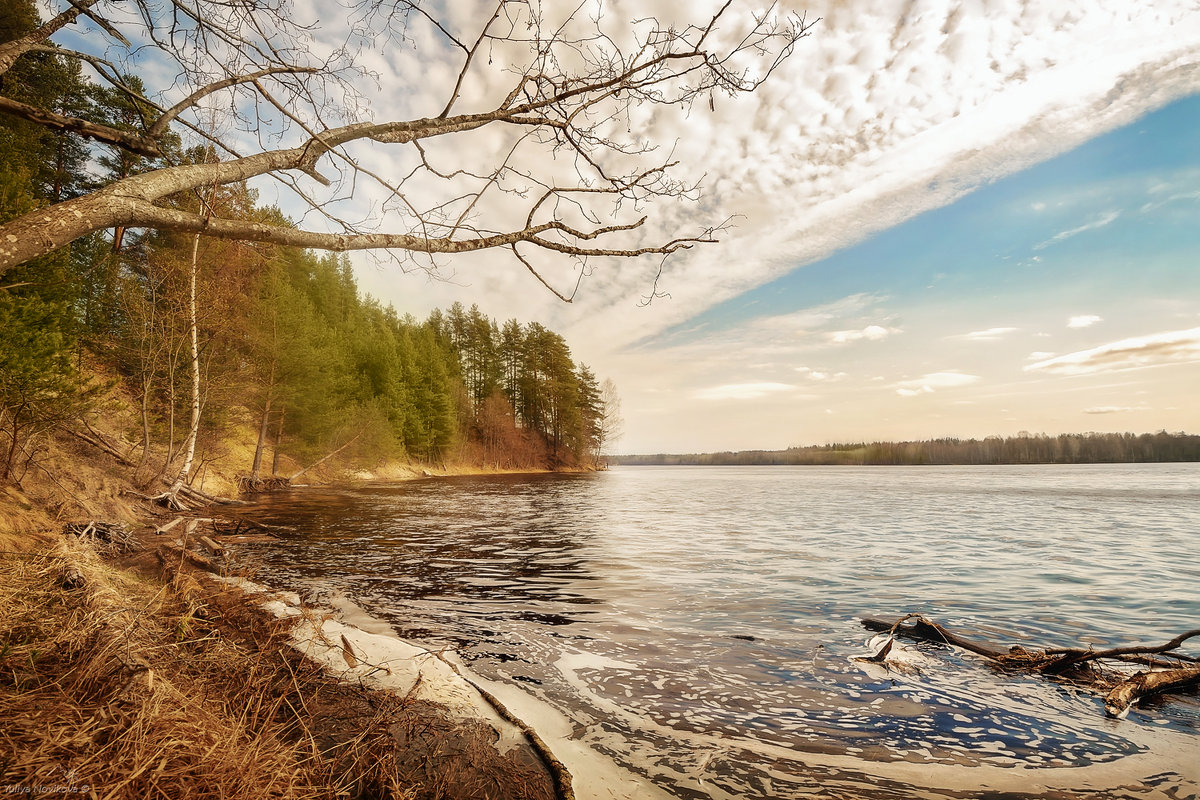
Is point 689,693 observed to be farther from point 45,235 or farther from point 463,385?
point 463,385

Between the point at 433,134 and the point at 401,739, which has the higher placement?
the point at 433,134

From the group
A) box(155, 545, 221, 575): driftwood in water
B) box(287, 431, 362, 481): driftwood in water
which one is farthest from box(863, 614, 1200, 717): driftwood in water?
box(287, 431, 362, 481): driftwood in water

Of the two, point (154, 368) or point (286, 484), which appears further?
point (286, 484)

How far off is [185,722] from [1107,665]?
24.0 ft

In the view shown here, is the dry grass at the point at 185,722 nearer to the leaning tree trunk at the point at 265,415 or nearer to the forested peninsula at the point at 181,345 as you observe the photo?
the forested peninsula at the point at 181,345

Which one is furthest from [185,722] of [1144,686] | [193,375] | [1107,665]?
[193,375]

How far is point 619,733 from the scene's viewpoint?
3.48 m

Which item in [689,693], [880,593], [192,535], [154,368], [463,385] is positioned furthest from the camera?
[463,385]

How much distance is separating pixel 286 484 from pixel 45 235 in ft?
86.6

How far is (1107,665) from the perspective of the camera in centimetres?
498

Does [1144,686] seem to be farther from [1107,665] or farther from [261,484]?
[261,484]

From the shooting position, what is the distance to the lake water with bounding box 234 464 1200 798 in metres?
3.22

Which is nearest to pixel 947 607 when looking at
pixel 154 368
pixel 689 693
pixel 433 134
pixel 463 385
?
pixel 689 693

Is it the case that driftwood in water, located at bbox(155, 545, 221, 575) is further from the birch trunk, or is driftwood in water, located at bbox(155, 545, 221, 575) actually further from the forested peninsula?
the birch trunk
